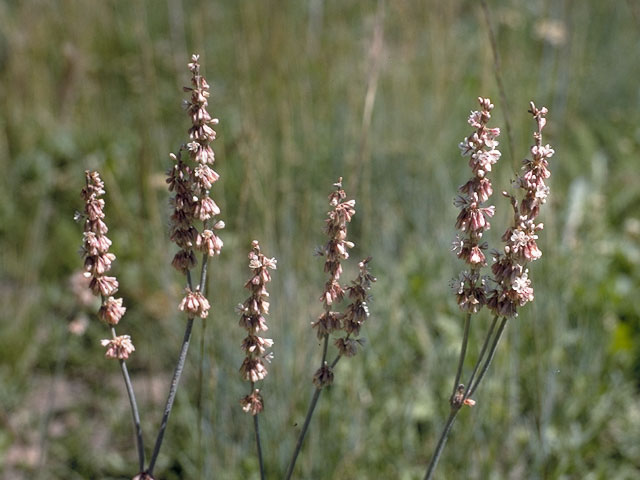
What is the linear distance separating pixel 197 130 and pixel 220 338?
1.76 metres

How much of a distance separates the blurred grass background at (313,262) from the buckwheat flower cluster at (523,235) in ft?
2.21

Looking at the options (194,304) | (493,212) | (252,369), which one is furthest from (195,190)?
(493,212)

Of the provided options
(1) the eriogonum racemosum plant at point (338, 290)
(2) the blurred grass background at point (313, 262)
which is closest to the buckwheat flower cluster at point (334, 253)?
(1) the eriogonum racemosum plant at point (338, 290)

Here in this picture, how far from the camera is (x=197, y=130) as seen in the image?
99cm

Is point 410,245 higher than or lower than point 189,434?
higher

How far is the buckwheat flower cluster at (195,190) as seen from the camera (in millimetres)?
984

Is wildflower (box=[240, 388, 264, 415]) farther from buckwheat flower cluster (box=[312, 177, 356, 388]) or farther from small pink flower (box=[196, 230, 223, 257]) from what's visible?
small pink flower (box=[196, 230, 223, 257])

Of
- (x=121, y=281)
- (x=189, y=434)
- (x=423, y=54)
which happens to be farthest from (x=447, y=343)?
(x=423, y=54)

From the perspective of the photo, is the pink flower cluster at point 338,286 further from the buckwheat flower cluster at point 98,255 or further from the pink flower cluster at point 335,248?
the buckwheat flower cluster at point 98,255

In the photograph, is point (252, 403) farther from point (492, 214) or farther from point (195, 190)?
point (492, 214)

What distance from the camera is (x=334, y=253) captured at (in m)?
1.06

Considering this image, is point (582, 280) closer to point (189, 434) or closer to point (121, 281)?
point (189, 434)

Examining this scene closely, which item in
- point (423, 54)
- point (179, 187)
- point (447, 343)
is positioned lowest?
point (179, 187)

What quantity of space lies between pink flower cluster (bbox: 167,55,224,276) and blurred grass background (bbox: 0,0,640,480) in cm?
49
